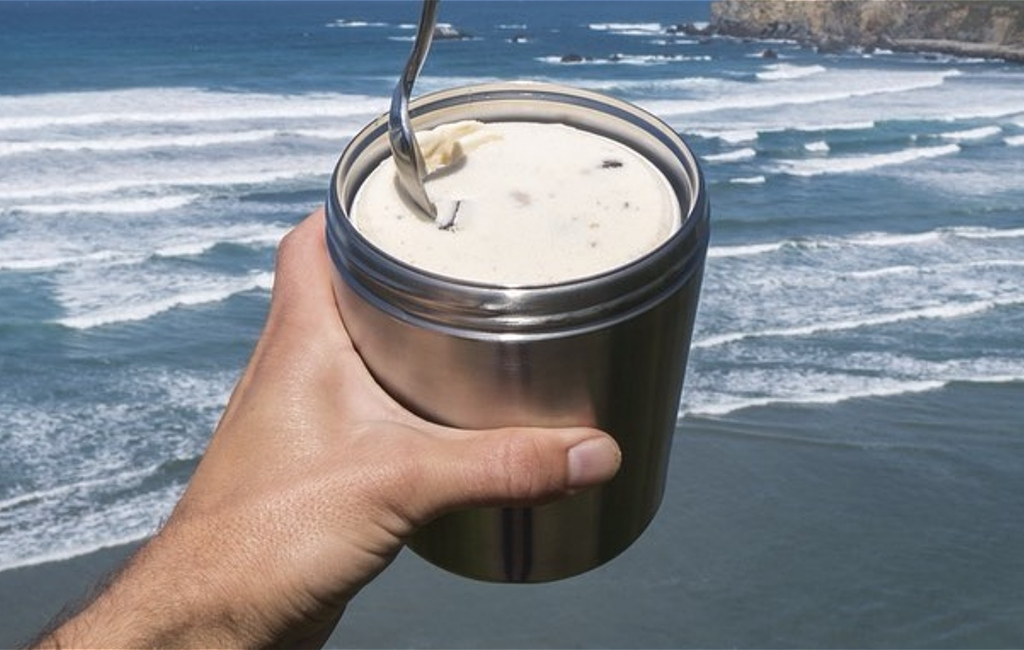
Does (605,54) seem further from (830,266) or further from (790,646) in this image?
(790,646)

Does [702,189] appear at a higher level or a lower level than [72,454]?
higher

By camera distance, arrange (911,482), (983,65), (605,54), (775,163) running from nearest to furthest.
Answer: (911,482)
(775,163)
(983,65)
(605,54)

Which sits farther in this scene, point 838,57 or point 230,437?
point 838,57

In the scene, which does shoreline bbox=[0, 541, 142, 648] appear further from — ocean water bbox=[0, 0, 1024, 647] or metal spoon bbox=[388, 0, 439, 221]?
metal spoon bbox=[388, 0, 439, 221]

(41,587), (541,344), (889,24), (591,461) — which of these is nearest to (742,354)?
(41,587)

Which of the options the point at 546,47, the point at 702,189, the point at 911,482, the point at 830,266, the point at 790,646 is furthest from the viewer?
the point at 546,47

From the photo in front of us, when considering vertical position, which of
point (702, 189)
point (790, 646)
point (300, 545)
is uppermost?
point (702, 189)

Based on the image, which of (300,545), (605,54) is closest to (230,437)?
(300,545)
